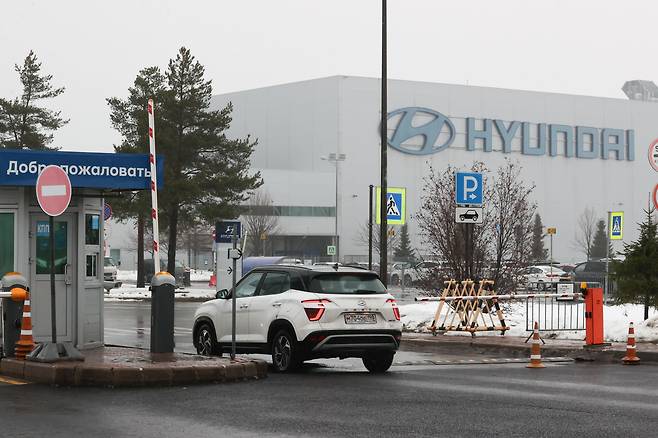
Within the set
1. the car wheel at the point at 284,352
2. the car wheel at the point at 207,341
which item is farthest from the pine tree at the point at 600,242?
the car wheel at the point at 284,352

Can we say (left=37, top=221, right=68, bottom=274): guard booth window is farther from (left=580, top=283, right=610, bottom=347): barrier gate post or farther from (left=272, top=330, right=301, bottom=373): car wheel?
(left=580, top=283, right=610, bottom=347): barrier gate post

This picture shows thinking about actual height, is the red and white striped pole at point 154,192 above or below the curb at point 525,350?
above

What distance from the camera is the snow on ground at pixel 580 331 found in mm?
22188

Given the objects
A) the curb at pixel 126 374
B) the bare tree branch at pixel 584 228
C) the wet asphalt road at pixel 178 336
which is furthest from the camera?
the bare tree branch at pixel 584 228

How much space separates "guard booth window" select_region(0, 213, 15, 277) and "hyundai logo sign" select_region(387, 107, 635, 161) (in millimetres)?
83166

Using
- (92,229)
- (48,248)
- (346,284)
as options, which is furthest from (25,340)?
(346,284)

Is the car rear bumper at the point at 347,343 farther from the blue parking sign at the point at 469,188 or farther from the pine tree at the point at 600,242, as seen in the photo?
the pine tree at the point at 600,242

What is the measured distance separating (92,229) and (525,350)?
7.93 meters

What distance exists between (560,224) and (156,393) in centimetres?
10249

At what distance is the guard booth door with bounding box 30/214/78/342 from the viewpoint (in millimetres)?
18125

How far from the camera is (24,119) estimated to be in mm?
69375

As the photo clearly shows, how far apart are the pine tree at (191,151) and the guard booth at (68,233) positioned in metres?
38.5

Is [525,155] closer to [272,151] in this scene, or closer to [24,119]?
[272,151]

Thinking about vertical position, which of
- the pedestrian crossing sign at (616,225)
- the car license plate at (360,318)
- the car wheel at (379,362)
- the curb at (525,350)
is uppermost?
the pedestrian crossing sign at (616,225)
